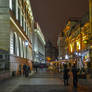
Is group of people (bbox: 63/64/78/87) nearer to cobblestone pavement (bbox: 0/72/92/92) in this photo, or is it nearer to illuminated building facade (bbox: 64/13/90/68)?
cobblestone pavement (bbox: 0/72/92/92)

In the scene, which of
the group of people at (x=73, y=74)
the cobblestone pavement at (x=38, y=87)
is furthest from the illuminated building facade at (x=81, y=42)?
the cobblestone pavement at (x=38, y=87)

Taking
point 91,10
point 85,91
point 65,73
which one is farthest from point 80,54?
point 85,91

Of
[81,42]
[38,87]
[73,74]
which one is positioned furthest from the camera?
[81,42]

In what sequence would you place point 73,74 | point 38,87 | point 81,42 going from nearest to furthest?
point 38,87
point 73,74
point 81,42

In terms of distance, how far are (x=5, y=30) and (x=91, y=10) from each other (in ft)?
37.5

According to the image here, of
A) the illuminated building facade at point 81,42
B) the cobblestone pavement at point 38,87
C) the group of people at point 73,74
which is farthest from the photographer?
the illuminated building facade at point 81,42

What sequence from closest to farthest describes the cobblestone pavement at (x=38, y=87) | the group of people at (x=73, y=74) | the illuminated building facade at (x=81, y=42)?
1. the cobblestone pavement at (x=38, y=87)
2. the group of people at (x=73, y=74)
3. the illuminated building facade at (x=81, y=42)

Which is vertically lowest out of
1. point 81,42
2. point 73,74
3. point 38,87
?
point 38,87

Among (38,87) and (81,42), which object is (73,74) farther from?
(81,42)

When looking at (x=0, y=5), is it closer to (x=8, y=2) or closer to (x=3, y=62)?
(x=8, y=2)

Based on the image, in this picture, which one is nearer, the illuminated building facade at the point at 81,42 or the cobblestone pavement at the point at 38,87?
the cobblestone pavement at the point at 38,87

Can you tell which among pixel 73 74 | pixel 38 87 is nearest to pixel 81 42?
pixel 73 74

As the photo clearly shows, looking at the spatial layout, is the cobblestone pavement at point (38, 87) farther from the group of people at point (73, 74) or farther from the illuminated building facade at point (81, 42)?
the illuminated building facade at point (81, 42)

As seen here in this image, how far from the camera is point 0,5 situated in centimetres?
2783
